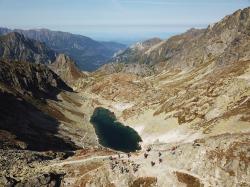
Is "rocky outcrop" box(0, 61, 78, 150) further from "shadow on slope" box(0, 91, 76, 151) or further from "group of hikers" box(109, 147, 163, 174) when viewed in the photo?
"group of hikers" box(109, 147, 163, 174)

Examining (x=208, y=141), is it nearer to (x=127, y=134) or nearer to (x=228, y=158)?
(x=228, y=158)

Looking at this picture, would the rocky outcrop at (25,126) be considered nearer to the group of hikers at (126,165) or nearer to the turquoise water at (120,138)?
the turquoise water at (120,138)

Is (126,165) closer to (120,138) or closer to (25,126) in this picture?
(25,126)

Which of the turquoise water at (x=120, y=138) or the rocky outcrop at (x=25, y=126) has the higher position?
the rocky outcrop at (x=25, y=126)

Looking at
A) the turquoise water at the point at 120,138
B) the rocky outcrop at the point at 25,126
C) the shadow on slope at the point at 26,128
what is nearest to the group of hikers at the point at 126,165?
the shadow on slope at the point at 26,128

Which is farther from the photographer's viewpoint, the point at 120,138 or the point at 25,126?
the point at 120,138

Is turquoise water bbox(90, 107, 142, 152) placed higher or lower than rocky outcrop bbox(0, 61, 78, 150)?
lower

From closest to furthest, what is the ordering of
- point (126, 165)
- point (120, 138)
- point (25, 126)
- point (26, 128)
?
1. point (126, 165)
2. point (26, 128)
3. point (25, 126)
4. point (120, 138)

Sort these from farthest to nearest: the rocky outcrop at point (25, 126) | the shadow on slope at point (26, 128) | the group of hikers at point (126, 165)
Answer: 1. the rocky outcrop at point (25, 126)
2. the shadow on slope at point (26, 128)
3. the group of hikers at point (126, 165)

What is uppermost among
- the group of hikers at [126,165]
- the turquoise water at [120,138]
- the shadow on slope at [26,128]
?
the group of hikers at [126,165]

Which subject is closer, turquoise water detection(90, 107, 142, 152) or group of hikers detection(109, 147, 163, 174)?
group of hikers detection(109, 147, 163, 174)

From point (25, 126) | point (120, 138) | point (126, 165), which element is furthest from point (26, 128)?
point (126, 165)

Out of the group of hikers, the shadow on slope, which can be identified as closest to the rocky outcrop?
the shadow on slope
